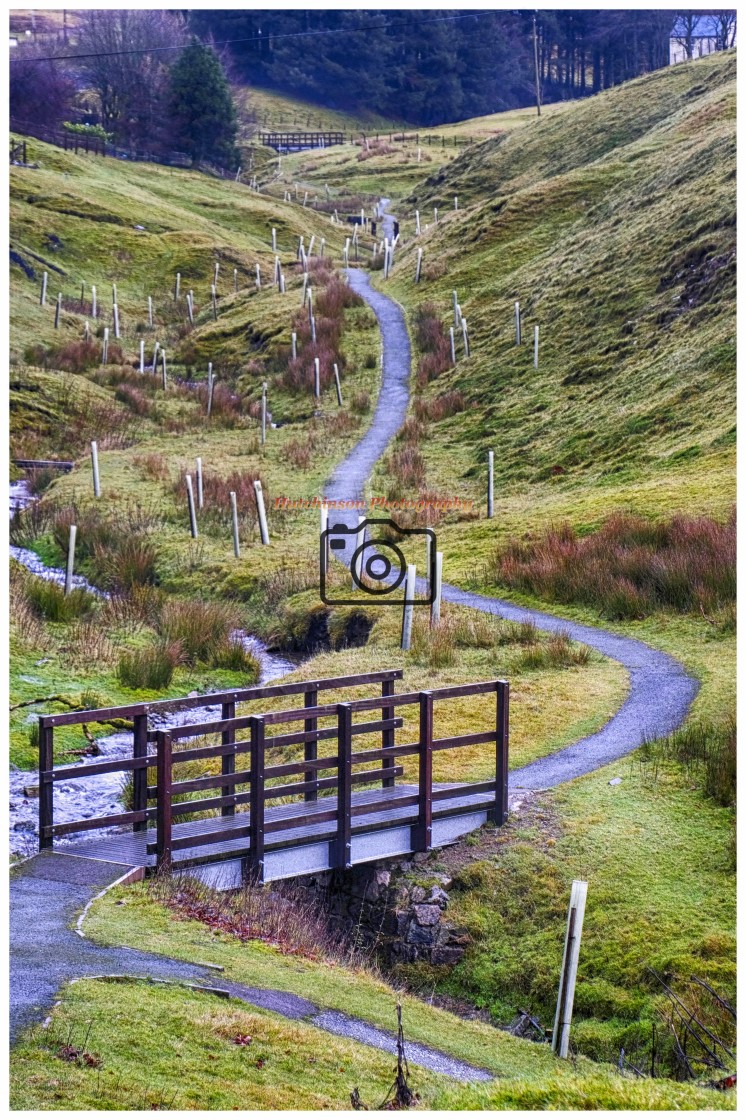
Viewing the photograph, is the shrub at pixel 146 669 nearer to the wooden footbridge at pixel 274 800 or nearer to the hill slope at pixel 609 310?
the wooden footbridge at pixel 274 800

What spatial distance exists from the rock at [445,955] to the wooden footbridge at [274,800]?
36.4 inches

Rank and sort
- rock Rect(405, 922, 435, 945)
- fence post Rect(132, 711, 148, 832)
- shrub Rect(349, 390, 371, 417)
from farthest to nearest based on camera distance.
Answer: shrub Rect(349, 390, 371, 417), rock Rect(405, 922, 435, 945), fence post Rect(132, 711, 148, 832)

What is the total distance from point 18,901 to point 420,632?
952 cm

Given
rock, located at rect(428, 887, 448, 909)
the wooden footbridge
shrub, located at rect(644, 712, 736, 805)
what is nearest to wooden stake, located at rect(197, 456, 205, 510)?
the wooden footbridge

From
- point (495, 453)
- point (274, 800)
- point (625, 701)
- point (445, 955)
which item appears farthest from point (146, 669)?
point (495, 453)

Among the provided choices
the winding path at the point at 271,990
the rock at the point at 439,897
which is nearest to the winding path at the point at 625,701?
the winding path at the point at 271,990

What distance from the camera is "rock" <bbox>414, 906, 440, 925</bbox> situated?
33.7 feet

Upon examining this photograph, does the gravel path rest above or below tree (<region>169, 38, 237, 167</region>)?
below

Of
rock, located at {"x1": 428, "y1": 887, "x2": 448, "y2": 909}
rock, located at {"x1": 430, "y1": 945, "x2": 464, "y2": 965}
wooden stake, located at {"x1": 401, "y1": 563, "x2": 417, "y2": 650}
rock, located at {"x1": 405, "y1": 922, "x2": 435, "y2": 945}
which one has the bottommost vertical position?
rock, located at {"x1": 430, "y1": 945, "x2": 464, "y2": 965}

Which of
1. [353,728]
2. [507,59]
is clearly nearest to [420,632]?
[353,728]

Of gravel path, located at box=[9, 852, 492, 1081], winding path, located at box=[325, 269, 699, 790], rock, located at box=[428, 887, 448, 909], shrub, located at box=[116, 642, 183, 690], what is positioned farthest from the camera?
shrub, located at box=[116, 642, 183, 690]

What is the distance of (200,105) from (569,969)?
79851 millimetres

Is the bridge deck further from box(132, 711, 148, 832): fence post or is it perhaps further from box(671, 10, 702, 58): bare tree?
box(671, 10, 702, 58): bare tree

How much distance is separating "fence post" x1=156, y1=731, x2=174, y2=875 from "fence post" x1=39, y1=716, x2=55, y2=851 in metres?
0.83
